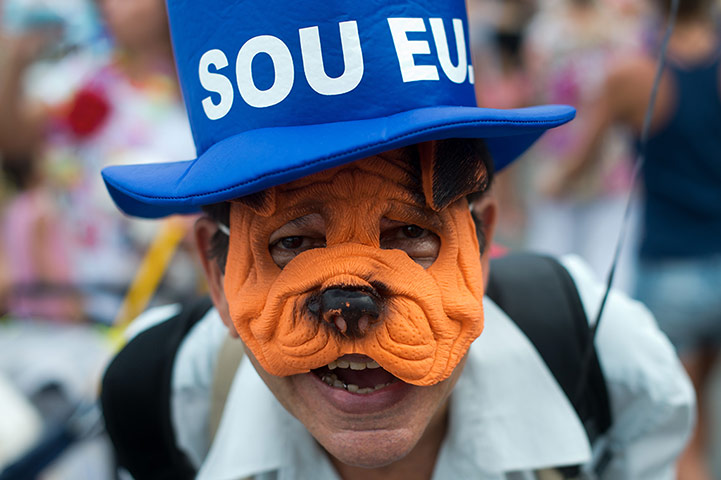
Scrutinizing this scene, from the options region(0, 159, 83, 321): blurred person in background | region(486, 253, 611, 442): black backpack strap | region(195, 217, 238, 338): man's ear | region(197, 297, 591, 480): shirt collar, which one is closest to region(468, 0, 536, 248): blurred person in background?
region(0, 159, 83, 321): blurred person in background

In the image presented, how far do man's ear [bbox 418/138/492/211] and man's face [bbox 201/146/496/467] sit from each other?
0.03 metres

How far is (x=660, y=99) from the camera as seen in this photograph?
10.9 ft

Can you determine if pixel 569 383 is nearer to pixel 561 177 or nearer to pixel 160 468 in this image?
pixel 160 468

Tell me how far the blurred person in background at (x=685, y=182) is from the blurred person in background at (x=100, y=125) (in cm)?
220

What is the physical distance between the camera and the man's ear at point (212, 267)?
1775 mm

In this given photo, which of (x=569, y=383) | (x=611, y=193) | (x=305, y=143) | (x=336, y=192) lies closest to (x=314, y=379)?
(x=336, y=192)

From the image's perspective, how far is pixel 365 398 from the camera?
5.11ft

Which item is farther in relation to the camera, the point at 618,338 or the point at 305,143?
the point at 618,338

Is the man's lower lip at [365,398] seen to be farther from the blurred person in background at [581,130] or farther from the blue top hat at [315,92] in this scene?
the blurred person in background at [581,130]

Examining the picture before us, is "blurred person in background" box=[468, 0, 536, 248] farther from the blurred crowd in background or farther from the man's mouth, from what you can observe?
the man's mouth

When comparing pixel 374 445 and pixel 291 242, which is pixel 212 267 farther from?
pixel 374 445

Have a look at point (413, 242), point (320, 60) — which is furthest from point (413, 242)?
point (320, 60)

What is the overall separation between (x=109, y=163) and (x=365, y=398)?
9.18ft

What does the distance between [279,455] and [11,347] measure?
1805 millimetres
